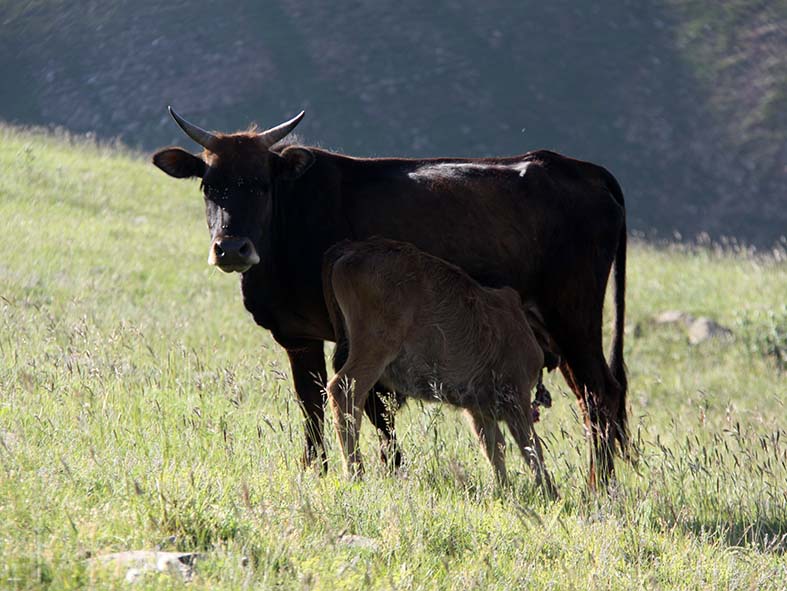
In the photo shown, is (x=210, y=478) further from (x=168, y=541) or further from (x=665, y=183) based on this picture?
(x=665, y=183)

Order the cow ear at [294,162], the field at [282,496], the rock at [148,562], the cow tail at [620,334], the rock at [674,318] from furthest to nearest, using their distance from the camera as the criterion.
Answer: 1. the rock at [674,318]
2. the cow tail at [620,334]
3. the cow ear at [294,162]
4. the field at [282,496]
5. the rock at [148,562]

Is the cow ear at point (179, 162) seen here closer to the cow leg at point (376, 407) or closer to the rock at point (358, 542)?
the cow leg at point (376, 407)

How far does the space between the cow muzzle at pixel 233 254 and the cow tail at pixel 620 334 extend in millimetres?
2710

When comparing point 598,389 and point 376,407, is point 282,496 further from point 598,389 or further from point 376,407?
point 598,389

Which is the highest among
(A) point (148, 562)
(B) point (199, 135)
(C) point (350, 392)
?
(B) point (199, 135)

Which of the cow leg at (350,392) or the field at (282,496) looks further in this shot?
the cow leg at (350,392)

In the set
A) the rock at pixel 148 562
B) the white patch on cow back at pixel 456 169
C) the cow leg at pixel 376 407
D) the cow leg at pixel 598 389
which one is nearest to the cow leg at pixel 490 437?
the cow leg at pixel 376 407

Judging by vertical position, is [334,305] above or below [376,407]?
above

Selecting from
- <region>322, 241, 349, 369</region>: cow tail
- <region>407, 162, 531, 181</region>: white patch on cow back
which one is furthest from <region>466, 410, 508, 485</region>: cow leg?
<region>407, 162, 531, 181</region>: white patch on cow back

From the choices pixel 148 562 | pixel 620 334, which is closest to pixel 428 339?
pixel 620 334

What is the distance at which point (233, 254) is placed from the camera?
22.6 feet

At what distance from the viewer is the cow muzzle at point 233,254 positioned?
690 cm

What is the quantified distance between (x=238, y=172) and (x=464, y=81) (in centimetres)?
2670

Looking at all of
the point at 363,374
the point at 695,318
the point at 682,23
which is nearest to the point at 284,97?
the point at 682,23
